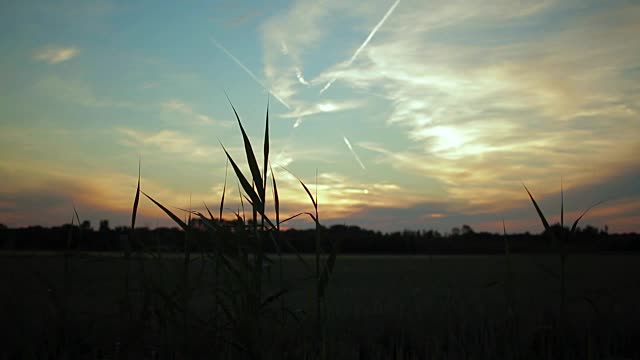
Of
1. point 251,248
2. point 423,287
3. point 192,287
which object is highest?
point 251,248

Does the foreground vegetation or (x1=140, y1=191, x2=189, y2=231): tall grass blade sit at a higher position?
(x1=140, y1=191, x2=189, y2=231): tall grass blade

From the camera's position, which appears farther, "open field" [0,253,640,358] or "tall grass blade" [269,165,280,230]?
"open field" [0,253,640,358]

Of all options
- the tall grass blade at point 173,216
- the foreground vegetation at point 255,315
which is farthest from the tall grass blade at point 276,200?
the tall grass blade at point 173,216

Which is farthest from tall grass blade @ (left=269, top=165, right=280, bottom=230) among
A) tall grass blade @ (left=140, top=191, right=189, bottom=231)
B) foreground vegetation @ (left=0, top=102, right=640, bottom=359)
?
tall grass blade @ (left=140, top=191, right=189, bottom=231)

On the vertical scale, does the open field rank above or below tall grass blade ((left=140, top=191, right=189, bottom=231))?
below

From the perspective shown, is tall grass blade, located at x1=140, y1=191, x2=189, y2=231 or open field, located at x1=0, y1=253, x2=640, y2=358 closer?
tall grass blade, located at x1=140, y1=191, x2=189, y2=231

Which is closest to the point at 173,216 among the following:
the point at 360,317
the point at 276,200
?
the point at 276,200

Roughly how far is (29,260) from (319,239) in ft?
8.51

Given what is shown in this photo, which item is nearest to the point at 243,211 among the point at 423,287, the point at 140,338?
the point at 140,338

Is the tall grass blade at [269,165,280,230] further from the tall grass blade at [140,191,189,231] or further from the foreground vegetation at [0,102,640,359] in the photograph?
the tall grass blade at [140,191,189,231]

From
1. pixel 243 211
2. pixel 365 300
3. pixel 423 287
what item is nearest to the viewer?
pixel 243 211

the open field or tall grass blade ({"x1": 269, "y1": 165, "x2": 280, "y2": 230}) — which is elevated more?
tall grass blade ({"x1": 269, "y1": 165, "x2": 280, "y2": 230})

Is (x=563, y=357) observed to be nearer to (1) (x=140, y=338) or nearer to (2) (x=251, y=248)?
(2) (x=251, y=248)

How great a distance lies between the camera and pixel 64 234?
2.93 meters
